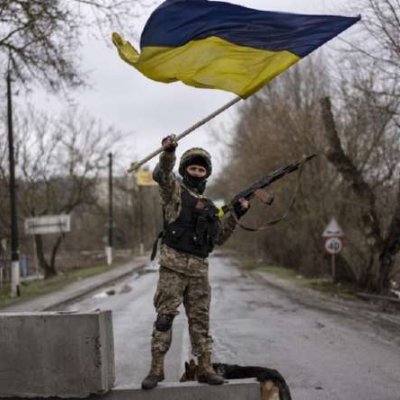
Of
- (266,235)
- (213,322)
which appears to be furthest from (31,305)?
(266,235)

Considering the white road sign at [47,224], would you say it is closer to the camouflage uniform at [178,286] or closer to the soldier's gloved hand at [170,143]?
the camouflage uniform at [178,286]

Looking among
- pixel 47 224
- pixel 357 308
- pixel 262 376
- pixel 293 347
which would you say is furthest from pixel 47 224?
pixel 262 376

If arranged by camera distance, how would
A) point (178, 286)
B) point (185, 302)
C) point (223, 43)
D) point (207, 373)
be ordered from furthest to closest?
point (223, 43)
point (185, 302)
point (178, 286)
point (207, 373)

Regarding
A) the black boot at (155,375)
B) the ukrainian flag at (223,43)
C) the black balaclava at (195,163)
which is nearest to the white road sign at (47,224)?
the ukrainian flag at (223,43)

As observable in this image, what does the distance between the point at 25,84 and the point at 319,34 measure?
17.1 metres

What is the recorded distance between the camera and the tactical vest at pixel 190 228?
248 inches

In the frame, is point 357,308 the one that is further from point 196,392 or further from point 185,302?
point 196,392

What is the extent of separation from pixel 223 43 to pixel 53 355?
333 cm

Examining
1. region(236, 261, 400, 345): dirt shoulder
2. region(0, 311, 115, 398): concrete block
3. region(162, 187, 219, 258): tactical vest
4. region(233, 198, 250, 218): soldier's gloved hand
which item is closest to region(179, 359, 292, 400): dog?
region(0, 311, 115, 398): concrete block

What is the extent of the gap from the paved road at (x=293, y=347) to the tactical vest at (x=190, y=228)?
2571 millimetres

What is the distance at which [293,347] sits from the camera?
1223 cm

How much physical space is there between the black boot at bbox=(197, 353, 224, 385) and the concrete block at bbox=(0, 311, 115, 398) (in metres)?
0.77

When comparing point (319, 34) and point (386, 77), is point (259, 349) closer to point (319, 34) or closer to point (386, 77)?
point (319, 34)

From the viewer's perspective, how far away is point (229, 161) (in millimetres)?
55406
